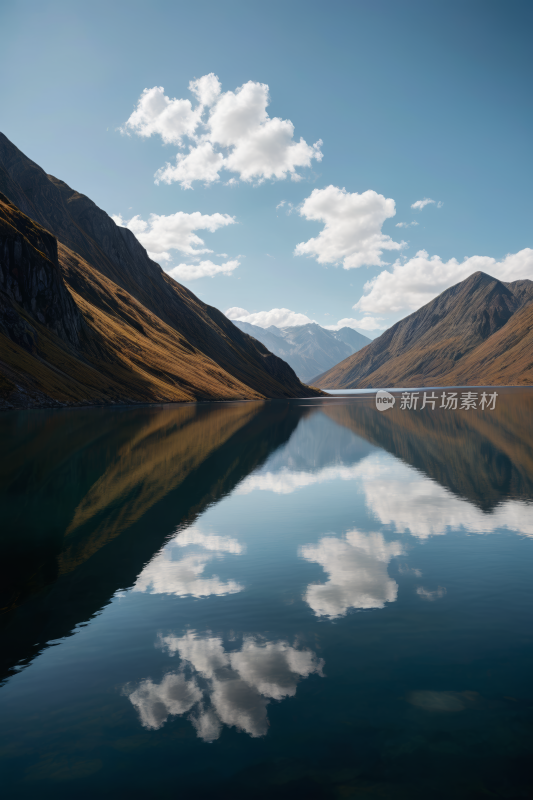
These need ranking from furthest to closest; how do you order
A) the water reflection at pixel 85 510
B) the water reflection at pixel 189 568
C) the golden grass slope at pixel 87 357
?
the golden grass slope at pixel 87 357, the water reflection at pixel 189 568, the water reflection at pixel 85 510

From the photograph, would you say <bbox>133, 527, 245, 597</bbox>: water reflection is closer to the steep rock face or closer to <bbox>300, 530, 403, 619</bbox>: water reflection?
<bbox>300, 530, 403, 619</bbox>: water reflection

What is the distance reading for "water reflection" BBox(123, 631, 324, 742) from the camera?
349 inches

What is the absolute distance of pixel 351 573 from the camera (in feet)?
55.1

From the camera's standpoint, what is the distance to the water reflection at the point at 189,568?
15.4m

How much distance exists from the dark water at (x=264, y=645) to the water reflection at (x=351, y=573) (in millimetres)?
104

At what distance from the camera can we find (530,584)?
15.4 meters

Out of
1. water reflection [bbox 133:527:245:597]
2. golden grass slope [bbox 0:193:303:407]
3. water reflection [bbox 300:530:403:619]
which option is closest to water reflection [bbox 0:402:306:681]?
water reflection [bbox 133:527:245:597]

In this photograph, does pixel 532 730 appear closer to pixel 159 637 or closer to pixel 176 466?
pixel 159 637

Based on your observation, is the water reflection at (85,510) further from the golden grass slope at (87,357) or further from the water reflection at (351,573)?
the golden grass slope at (87,357)

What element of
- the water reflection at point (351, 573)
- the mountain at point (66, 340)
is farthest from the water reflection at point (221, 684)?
the mountain at point (66, 340)

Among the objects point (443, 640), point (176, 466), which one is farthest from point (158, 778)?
point (176, 466)

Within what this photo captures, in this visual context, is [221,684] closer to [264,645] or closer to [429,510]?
[264,645]

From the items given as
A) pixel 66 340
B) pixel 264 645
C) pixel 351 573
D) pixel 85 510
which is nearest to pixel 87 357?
pixel 66 340

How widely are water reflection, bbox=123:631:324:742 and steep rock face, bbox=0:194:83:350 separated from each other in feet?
394
